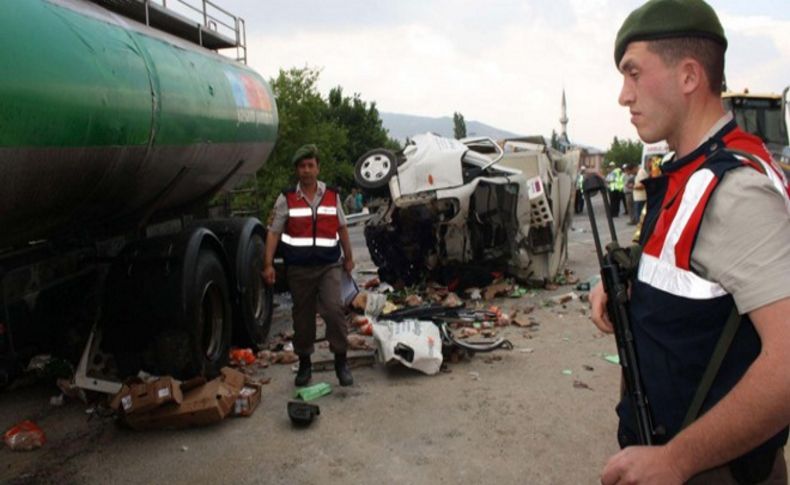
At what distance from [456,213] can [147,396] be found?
4705mm

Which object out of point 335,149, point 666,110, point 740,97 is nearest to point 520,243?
point 666,110

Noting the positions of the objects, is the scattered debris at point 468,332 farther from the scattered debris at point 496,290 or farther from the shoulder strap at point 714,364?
the shoulder strap at point 714,364

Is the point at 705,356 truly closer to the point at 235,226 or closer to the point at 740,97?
the point at 235,226

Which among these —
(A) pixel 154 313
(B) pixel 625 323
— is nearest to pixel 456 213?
(A) pixel 154 313

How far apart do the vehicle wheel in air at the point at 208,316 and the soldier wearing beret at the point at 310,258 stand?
464 millimetres

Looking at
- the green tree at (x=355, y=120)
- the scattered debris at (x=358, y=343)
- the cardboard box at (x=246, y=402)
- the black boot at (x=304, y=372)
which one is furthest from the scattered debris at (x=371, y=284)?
the green tree at (x=355, y=120)

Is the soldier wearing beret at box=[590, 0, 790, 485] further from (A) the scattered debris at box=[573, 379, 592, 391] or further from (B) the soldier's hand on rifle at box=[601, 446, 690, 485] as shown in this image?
(A) the scattered debris at box=[573, 379, 592, 391]

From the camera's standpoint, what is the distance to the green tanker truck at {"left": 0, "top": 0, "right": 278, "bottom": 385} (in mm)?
3252

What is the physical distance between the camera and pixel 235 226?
21.5ft

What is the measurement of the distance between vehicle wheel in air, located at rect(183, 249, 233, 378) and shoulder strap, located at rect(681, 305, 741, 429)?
388cm

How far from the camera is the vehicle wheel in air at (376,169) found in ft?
27.9

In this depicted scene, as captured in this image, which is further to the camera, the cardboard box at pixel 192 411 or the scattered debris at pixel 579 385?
the scattered debris at pixel 579 385

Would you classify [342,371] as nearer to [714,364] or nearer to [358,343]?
[358,343]

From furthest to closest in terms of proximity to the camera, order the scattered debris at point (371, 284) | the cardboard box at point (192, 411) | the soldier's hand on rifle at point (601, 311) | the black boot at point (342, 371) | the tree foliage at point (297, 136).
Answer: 1. the tree foliage at point (297, 136)
2. the scattered debris at point (371, 284)
3. the black boot at point (342, 371)
4. the cardboard box at point (192, 411)
5. the soldier's hand on rifle at point (601, 311)
